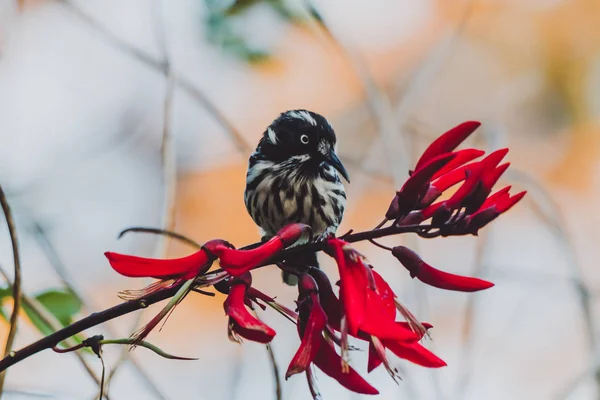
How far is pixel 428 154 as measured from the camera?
57.7 inches

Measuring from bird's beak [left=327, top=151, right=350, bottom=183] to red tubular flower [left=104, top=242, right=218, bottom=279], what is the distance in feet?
4.09

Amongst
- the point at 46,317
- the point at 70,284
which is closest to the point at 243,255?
the point at 46,317

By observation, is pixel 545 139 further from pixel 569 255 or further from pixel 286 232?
pixel 286 232

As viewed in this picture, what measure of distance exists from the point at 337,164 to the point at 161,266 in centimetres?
139

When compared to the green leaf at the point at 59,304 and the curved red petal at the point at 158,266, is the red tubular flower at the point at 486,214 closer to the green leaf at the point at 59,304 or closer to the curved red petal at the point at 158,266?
the curved red petal at the point at 158,266

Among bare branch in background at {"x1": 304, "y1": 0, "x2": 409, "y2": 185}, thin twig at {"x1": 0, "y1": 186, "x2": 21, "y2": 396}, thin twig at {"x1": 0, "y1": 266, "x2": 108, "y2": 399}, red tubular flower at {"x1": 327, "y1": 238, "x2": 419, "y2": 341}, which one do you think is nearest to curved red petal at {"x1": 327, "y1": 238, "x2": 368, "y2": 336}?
red tubular flower at {"x1": 327, "y1": 238, "x2": 419, "y2": 341}

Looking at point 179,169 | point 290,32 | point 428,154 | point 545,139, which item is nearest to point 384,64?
point 290,32

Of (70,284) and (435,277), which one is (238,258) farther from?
(70,284)

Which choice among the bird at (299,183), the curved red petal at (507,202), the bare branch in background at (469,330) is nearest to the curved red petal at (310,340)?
the curved red petal at (507,202)

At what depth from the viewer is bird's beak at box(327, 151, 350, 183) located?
2621 mm

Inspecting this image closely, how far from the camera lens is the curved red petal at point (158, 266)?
1.32 m

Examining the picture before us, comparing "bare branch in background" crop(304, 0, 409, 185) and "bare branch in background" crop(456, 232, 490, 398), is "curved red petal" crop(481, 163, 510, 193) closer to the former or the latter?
"bare branch in background" crop(456, 232, 490, 398)

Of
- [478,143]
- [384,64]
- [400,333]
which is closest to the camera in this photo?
[400,333]

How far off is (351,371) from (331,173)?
76.2 inches
